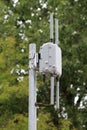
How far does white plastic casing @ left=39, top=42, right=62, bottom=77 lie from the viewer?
14.0 feet

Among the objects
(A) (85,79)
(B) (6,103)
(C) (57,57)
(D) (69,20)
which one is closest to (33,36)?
(D) (69,20)

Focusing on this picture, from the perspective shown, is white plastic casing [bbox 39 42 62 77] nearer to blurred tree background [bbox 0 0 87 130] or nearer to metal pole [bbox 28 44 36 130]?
metal pole [bbox 28 44 36 130]

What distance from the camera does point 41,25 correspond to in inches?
655

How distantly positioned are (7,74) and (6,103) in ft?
8.20

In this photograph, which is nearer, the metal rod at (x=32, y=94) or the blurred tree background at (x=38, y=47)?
the metal rod at (x=32, y=94)

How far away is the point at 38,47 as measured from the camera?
14.9 metres

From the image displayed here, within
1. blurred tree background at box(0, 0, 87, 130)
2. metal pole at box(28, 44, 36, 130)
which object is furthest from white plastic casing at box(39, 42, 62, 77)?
blurred tree background at box(0, 0, 87, 130)

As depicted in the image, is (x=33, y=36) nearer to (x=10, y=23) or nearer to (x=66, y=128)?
(x=10, y=23)

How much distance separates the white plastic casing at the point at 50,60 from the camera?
4.26 metres

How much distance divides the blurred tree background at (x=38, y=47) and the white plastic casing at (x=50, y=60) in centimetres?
664

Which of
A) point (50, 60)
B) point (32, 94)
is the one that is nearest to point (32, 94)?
point (32, 94)

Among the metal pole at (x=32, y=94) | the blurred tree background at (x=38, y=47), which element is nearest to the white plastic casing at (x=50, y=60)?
the metal pole at (x=32, y=94)

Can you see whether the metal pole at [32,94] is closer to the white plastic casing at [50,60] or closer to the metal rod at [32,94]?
the metal rod at [32,94]

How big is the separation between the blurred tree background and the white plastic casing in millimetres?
6642
